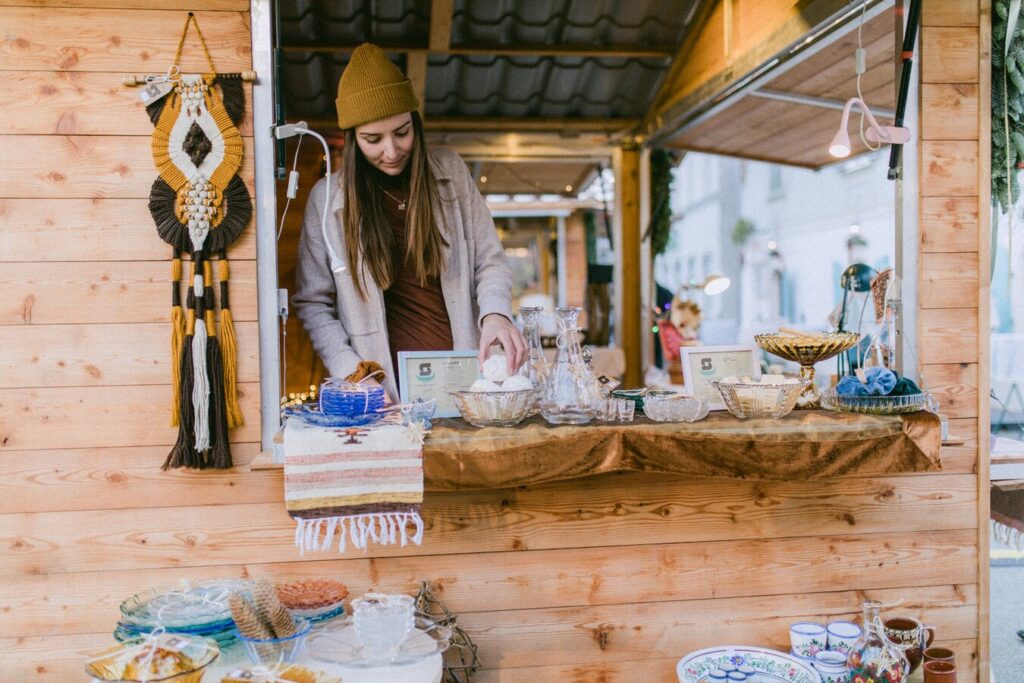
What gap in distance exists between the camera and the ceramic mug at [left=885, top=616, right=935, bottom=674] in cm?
215

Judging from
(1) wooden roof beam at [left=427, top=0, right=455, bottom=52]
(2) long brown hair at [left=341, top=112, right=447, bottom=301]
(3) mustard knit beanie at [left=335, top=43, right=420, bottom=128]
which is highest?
(1) wooden roof beam at [left=427, top=0, right=455, bottom=52]

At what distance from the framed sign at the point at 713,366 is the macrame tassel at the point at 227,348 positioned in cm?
116

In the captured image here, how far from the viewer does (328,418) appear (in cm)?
189

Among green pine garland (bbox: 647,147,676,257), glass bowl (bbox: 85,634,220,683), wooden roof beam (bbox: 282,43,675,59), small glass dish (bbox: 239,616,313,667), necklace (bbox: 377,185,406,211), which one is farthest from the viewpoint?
green pine garland (bbox: 647,147,676,257)

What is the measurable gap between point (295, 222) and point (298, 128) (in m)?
0.86

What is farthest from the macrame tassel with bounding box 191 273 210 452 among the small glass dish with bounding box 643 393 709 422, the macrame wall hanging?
the small glass dish with bounding box 643 393 709 422

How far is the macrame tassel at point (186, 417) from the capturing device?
6.75 feet

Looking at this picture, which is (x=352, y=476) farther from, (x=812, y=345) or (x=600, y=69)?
(x=600, y=69)

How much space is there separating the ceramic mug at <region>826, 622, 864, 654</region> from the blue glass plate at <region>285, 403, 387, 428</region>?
1.32 m

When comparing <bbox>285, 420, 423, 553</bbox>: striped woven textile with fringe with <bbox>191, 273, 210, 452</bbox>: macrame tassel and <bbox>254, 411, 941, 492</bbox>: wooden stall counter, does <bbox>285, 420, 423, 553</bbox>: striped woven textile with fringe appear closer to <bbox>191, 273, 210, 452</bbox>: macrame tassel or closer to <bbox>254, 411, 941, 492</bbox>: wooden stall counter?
<bbox>254, 411, 941, 492</bbox>: wooden stall counter

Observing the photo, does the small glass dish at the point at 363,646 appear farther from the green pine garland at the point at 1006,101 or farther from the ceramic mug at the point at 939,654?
the green pine garland at the point at 1006,101

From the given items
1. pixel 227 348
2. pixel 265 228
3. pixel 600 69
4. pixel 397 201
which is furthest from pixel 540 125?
pixel 227 348

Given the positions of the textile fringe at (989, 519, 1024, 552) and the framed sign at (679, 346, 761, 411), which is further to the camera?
the textile fringe at (989, 519, 1024, 552)

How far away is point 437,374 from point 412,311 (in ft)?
1.51
